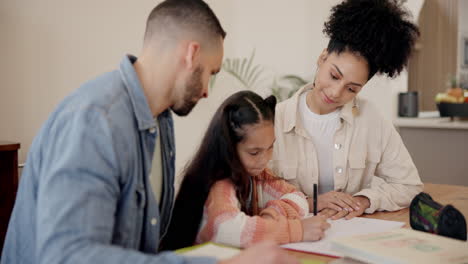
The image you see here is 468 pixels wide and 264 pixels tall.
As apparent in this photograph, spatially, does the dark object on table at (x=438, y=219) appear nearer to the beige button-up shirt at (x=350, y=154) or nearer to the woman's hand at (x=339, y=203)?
the woman's hand at (x=339, y=203)

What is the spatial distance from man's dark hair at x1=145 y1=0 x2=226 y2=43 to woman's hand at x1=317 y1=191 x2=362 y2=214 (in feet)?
2.44

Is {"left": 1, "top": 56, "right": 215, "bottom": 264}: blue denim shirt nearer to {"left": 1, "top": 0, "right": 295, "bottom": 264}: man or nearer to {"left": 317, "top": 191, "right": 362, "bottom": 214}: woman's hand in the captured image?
{"left": 1, "top": 0, "right": 295, "bottom": 264}: man

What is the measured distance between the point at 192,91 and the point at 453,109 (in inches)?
132

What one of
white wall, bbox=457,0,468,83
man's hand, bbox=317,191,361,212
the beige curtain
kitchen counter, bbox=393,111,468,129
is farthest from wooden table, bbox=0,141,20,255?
white wall, bbox=457,0,468,83

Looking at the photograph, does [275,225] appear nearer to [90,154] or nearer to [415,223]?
[415,223]

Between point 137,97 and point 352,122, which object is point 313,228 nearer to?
point 137,97

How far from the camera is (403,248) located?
1.08 metres

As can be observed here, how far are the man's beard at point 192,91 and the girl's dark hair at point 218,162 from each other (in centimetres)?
31

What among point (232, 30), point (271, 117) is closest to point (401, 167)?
point (271, 117)

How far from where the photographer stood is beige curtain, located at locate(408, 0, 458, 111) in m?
4.62

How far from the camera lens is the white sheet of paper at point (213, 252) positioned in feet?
3.31

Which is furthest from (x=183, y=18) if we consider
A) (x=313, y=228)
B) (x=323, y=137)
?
(x=323, y=137)

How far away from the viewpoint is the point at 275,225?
1.26 m

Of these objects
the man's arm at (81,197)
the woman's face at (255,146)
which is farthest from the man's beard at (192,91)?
the woman's face at (255,146)
